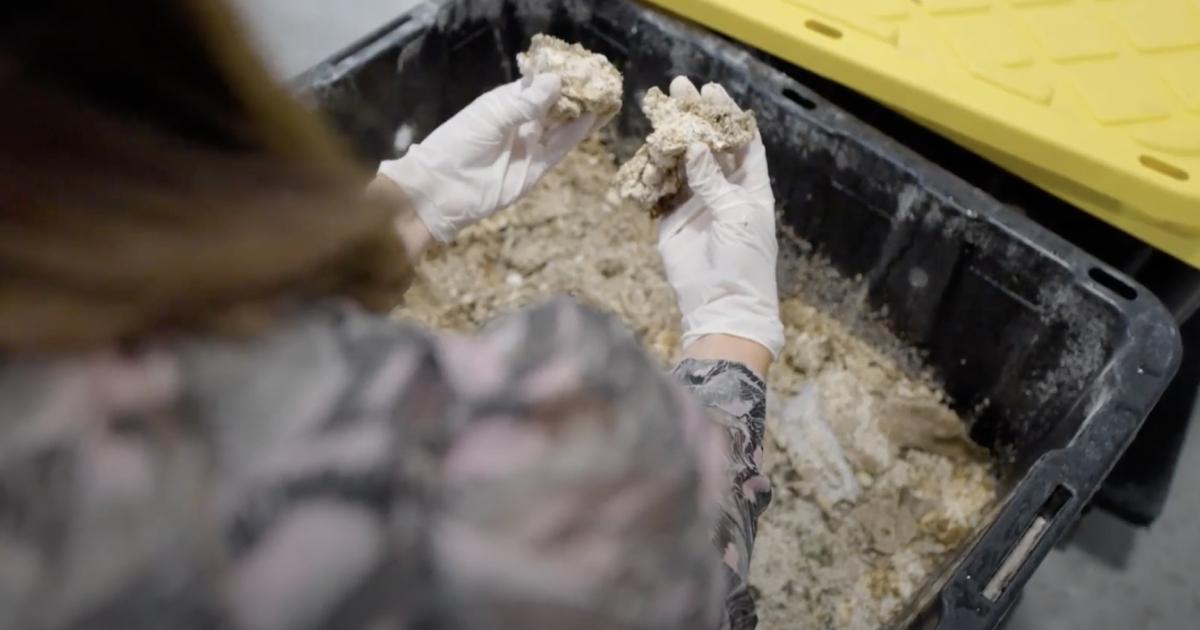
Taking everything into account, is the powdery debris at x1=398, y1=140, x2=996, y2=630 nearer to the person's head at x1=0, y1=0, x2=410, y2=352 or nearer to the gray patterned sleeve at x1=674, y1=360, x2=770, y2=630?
the gray patterned sleeve at x1=674, y1=360, x2=770, y2=630

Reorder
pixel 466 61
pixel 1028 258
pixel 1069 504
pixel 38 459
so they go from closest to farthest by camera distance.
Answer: pixel 38 459
pixel 1069 504
pixel 1028 258
pixel 466 61

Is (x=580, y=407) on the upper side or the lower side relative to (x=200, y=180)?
lower

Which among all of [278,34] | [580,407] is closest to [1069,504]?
[580,407]

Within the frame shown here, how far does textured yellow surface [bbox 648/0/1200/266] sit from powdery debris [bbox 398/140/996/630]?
0.68ft

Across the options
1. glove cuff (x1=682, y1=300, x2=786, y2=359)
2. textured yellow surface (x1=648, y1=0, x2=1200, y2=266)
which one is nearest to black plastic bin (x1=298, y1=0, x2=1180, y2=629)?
textured yellow surface (x1=648, y1=0, x2=1200, y2=266)

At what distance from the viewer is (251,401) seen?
274 millimetres

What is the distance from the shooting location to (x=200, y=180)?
0.28 metres

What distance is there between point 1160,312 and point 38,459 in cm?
77

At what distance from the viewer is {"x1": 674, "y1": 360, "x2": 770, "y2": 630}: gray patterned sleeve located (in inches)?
21.3

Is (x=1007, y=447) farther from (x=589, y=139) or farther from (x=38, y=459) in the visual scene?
(x=38, y=459)

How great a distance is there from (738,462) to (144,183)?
1.43ft

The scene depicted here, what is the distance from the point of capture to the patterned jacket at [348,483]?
249mm

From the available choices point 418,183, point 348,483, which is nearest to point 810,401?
point 418,183

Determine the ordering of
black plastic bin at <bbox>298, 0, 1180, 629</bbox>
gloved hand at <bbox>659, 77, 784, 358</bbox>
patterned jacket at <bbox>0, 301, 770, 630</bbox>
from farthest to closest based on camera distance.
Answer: gloved hand at <bbox>659, 77, 784, 358</bbox>
black plastic bin at <bbox>298, 0, 1180, 629</bbox>
patterned jacket at <bbox>0, 301, 770, 630</bbox>
